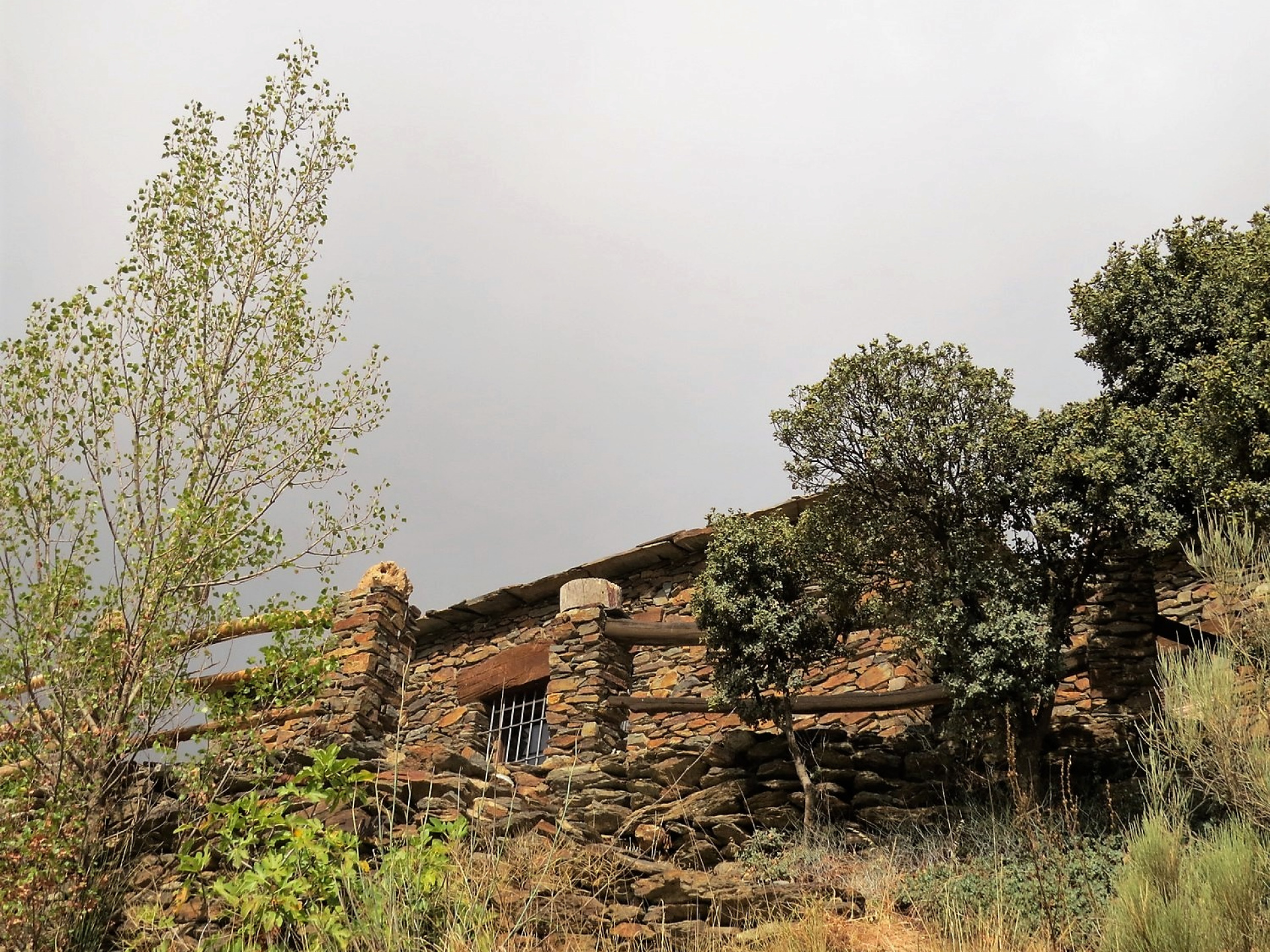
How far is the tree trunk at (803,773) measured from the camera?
8168 millimetres

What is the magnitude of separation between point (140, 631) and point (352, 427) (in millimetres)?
2157

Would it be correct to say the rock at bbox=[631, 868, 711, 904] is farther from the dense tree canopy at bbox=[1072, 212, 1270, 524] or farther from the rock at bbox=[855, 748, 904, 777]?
the dense tree canopy at bbox=[1072, 212, 1270, 524]

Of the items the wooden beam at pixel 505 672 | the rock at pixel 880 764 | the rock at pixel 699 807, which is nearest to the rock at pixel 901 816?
the rock at pixel 880 764

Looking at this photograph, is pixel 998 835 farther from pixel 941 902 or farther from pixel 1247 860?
pixel 1247 860

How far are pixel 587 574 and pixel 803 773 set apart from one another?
232 inches

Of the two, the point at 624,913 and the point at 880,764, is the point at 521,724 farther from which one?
the point at 624,913

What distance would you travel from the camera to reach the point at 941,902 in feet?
20.4

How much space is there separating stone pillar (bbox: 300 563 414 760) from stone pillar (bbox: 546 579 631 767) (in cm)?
158

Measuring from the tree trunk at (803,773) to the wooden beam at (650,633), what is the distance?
167cm

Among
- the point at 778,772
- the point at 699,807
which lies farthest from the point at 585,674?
the point at 699,807

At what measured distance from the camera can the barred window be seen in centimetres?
1316

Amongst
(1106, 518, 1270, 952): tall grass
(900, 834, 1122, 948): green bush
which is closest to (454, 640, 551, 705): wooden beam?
(900, 834, 1122, 948): green bush

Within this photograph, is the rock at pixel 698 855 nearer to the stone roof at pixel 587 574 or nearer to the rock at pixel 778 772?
the rock at pixel 778 772

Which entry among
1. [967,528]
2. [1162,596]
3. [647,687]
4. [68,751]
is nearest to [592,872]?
[68,751]
